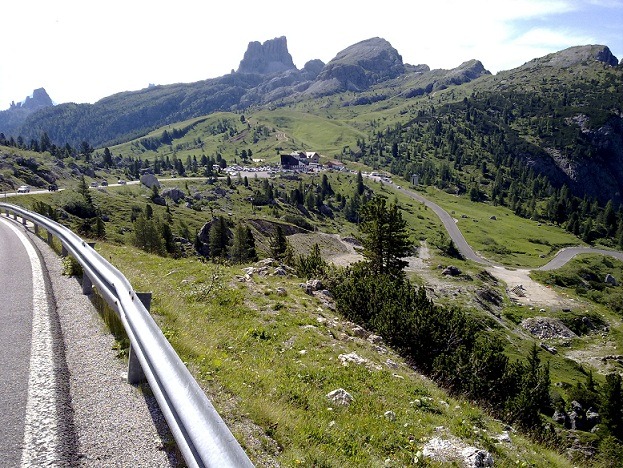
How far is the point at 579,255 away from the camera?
516 feet

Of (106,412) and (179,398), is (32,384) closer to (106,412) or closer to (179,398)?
(106,412)

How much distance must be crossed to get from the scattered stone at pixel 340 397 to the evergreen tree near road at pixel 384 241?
151 feet

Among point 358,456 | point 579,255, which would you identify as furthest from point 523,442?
point 579,255

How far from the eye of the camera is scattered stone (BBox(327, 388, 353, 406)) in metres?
10.4

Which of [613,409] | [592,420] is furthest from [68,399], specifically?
[592,420]

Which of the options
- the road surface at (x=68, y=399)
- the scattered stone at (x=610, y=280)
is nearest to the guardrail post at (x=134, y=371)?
the road surface at (x=68, y=399)

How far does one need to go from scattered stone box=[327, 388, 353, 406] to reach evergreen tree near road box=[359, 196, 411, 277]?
45.9 m

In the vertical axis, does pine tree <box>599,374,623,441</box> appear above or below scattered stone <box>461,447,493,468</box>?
below

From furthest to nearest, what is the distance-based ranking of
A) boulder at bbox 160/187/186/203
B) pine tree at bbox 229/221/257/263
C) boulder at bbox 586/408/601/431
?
boulder at bbox 160/187/186/203
pine tree at bbox 229/221/257/263
boulder at bbox 586/408/601/431

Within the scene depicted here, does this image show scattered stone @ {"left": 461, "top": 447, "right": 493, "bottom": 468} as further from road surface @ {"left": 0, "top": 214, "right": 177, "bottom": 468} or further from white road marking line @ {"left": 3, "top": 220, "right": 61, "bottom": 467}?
white road marking line @ {"left": 3, "top": 220, "right": 61, "bottom": 467}

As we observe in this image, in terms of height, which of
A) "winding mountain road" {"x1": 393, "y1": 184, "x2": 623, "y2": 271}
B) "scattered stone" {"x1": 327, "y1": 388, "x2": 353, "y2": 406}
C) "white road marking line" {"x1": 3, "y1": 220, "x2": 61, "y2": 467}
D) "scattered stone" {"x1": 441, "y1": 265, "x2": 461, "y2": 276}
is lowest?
"winding mountain road" {"x1": 393, "y1": 184, "x2": 623, "y2": 271}

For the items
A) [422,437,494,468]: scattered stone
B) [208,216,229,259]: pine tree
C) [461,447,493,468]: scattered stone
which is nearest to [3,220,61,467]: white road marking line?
[422,437,494,468]: scattered stone

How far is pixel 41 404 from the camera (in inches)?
226

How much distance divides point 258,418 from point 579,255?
18722 centimetres
